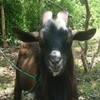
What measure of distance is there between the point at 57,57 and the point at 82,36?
60 centimetres

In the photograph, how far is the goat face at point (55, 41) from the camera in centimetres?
287

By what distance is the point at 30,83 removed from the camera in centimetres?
428

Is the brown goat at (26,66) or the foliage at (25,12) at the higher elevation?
the foliage at (25,12)

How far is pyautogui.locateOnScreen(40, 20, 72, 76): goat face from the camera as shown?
2.85 meters

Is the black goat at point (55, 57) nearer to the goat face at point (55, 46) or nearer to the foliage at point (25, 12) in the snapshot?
the goat face at point (55, 46)

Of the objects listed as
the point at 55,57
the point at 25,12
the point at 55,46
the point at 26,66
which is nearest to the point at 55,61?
the point at 55,57

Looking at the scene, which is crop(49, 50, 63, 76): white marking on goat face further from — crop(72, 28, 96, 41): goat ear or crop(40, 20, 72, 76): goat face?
crop(72, 28, 96, 41): goat ear

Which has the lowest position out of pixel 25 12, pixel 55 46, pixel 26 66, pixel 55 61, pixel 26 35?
pixel 26 66

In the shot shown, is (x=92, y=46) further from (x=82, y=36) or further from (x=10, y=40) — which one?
(x=82, y=36)

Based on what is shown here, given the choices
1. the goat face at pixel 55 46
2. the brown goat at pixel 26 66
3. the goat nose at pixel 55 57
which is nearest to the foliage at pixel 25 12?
the brown goat at pixel 26 66

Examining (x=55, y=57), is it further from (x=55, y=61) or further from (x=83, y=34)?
(x=83, y=34)

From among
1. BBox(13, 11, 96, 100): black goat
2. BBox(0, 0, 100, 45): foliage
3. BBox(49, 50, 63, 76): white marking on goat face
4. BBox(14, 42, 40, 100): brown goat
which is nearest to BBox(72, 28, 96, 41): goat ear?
BBox(13, 11, 96, 100): black goat

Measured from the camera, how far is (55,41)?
2.97 meters

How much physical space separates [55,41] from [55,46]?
0.21 ft
